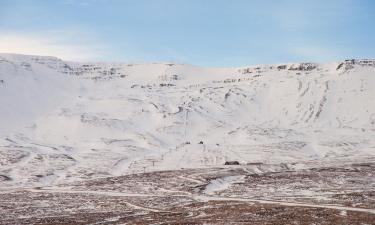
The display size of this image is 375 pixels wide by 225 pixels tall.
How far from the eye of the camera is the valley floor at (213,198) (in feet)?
185

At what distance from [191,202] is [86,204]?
14591 mm

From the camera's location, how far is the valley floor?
185 feet

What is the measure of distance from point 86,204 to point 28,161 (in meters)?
81.5

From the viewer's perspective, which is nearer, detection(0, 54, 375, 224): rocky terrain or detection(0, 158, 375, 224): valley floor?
detection(0, 158, 375, 224): valley floor

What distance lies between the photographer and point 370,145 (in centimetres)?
18238

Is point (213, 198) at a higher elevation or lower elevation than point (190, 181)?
higher

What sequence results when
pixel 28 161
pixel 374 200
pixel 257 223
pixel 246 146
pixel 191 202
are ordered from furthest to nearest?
pixel 246 146 → pixel 28 161 → pixel 191 202 → pixel 374 200 → pixel 257 223

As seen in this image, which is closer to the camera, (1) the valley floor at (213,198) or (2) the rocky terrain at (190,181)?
(1) the valley floor at (213,198)

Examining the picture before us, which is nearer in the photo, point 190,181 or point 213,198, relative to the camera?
point 213,198

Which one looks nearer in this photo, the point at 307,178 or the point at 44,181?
the point at 307,178

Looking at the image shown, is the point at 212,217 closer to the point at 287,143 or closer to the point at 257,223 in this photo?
the point at 257,223

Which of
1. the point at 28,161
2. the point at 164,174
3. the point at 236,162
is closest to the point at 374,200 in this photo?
the point at 164,174

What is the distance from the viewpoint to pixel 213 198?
3196 inches

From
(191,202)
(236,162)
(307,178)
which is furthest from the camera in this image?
(236,162)
